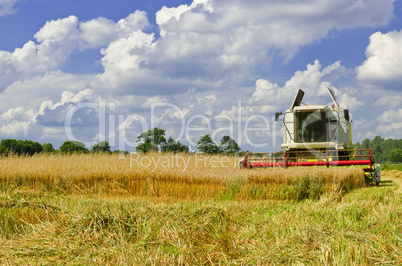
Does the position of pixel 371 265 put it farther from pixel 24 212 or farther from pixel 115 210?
pixel 24 212

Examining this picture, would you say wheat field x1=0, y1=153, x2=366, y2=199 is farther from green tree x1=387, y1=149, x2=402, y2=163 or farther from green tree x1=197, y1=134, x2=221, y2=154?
green tree x1=387, y1=149, x2=402, y2=163

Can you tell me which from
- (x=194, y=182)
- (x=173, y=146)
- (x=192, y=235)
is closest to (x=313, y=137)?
(x=194, y=182)

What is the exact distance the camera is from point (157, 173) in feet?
32.1

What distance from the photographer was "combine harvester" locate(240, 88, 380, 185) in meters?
11.8

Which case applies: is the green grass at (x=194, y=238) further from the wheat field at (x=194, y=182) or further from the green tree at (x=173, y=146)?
the green tree at (x=173, y=146)

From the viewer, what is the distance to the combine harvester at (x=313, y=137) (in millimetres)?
11797

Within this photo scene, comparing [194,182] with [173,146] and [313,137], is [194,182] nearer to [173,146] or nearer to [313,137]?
[313,137]

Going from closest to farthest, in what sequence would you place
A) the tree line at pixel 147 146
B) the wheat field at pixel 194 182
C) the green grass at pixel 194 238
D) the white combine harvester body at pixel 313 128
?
the green grass at pixel 194 238, the wheat field at pixel 194 182, the white combine harvester body at pixel 313 128, the tree line at pixel 147 146

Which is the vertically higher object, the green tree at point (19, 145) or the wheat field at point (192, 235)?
the green tree at point (19, 145)

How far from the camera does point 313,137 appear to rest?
12.5 meters

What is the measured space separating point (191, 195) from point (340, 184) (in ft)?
11.6

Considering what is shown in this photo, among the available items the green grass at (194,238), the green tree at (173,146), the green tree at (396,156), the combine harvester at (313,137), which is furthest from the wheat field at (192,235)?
the green tree at (396,156)

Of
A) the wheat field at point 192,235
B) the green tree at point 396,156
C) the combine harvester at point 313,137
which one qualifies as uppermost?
the combine harvester at point 313,137

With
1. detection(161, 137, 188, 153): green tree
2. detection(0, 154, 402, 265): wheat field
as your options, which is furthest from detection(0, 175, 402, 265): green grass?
detection(161, 137, 188, 153): green tree
